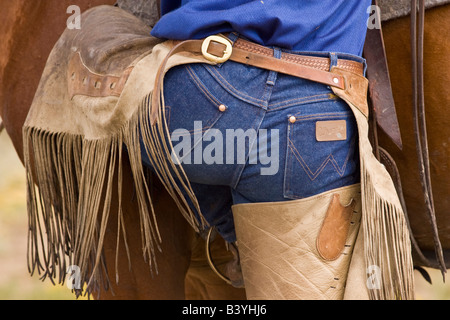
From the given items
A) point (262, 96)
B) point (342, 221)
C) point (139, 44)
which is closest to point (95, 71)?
point (139, 44)

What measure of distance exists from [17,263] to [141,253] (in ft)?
9.23

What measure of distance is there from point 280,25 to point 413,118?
45cm

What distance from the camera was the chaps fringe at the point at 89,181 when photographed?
1143mm

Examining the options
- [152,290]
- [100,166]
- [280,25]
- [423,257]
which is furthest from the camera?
[152,290]

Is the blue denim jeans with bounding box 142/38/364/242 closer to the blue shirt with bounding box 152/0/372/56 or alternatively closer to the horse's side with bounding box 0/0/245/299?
the blue shirt with bounding box 152/0/372/56

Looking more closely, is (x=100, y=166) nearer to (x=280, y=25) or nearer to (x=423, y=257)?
(x=280, y=25)

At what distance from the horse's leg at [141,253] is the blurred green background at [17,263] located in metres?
2.01

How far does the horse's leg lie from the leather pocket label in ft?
1.90

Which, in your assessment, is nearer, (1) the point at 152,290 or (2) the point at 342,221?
(2) the point at 342,221

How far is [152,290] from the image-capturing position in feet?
5.45

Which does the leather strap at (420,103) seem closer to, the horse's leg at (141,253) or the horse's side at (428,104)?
the horse's side at (428,104)

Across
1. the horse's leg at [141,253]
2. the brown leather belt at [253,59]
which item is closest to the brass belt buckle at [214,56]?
the brown leather belt at [253,59]

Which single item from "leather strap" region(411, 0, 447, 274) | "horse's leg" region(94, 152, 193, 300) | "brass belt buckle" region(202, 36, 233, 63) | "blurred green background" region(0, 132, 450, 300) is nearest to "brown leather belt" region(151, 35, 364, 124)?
"brass belt buckle" region(202, 36, 233, 63)

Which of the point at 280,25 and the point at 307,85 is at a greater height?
the point at 280,25
